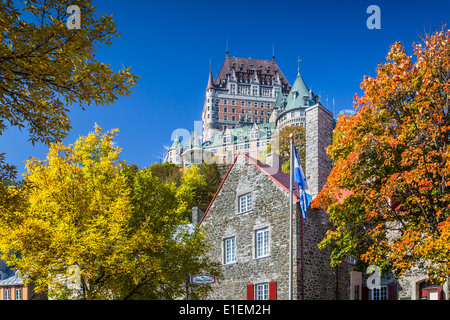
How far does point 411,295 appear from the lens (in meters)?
21.0

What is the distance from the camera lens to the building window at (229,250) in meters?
26.2

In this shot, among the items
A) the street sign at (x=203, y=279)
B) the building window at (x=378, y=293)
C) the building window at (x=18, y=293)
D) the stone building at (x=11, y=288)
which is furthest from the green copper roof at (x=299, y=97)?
the street sign at (x=203, y=279)

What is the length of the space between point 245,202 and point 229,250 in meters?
3.07

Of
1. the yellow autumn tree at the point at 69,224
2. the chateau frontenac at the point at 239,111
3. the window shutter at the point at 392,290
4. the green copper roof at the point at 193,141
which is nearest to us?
the yellow autumn tree at the point at 69,224

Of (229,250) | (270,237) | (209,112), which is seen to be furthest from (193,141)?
(270,237)

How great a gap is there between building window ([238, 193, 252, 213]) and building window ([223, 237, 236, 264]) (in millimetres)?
1909

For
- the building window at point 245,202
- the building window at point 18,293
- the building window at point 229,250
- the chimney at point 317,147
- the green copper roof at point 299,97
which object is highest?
the green copper roof at point 299,97

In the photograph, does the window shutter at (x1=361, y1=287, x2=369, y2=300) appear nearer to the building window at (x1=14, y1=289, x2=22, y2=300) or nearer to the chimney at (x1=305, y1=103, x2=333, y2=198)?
the chimney at (x1=305, y1=103, x2=333, y2=198)

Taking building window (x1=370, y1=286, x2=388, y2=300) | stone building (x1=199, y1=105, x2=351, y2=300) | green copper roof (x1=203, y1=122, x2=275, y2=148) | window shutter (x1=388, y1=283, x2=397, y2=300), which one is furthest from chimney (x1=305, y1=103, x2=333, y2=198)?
green copper roof (x1=203, y1=122, x2=275, y2=148)

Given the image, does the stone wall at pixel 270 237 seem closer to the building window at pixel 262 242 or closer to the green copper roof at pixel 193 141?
the building window at pixel 262 242

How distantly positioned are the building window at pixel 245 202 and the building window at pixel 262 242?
1.66 m
